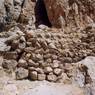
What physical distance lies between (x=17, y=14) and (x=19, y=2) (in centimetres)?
77

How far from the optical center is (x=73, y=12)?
9836mm

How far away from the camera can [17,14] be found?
472 inches

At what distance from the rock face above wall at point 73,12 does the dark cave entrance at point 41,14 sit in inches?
43.2

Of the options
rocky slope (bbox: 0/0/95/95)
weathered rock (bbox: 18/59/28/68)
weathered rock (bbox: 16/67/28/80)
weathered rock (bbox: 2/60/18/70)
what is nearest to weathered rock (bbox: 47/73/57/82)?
rocky slope (bbox: 0/0/95/95)

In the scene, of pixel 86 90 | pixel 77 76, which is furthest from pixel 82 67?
pixel 86 90

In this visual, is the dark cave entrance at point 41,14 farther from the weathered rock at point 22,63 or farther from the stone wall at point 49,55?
the weathered rock at point 22,63

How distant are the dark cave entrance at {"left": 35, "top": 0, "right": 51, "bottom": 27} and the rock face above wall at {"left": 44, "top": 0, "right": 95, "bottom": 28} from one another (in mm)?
1098

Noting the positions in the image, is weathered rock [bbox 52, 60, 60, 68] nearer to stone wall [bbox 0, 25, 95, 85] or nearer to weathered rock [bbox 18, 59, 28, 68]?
stone wall [bbox 0, 25, 95, 85]

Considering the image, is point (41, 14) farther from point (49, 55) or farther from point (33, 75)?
point (33, 75)

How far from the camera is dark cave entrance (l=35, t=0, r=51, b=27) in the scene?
1121cm

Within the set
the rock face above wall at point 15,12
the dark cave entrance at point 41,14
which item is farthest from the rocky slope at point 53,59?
the rock face above wall at point 15,12

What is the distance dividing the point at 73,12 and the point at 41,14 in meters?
2.02

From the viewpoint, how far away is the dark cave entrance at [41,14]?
11208mm

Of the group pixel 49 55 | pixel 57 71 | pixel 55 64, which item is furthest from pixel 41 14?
pixel 57 71
